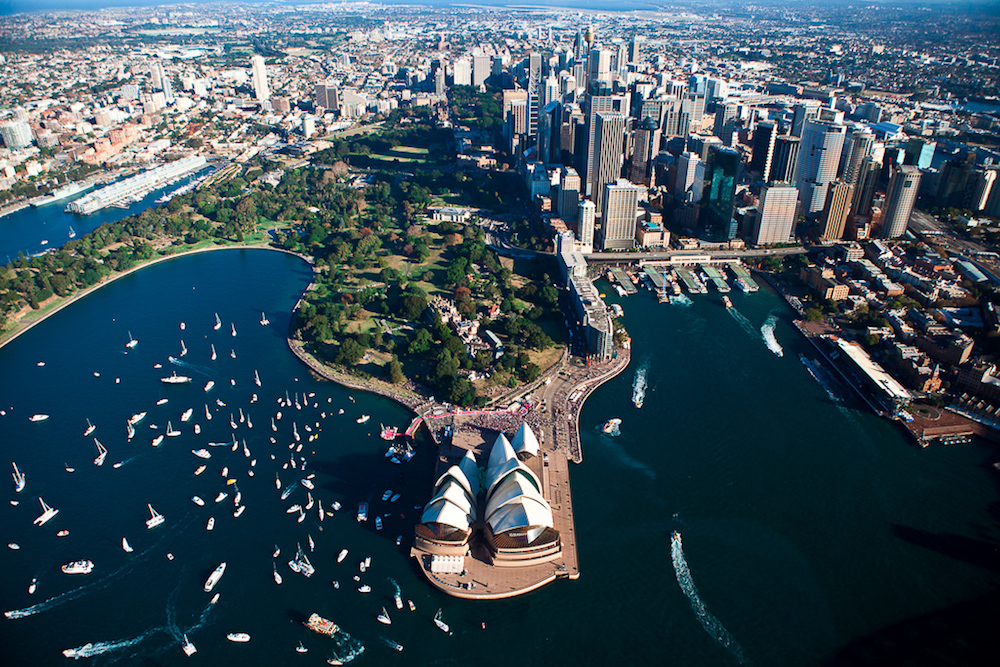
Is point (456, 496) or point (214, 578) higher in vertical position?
point (456, 496)

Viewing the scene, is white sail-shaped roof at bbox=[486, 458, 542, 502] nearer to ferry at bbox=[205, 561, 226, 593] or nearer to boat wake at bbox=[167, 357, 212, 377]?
ferry at bbox=[205, 561, 226, 593]

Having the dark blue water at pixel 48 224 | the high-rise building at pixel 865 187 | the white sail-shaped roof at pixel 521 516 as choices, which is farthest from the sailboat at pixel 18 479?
the high-rise building at pixel 865 187

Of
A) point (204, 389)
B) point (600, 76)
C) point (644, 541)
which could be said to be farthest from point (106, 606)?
point (600, 76)

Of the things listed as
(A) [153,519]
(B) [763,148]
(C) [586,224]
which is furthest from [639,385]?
(B) [763,148]

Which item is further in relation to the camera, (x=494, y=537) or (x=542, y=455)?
(x=542, y=455)

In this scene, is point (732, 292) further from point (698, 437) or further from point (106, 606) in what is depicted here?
point (106, 606)

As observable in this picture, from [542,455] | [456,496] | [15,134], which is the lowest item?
[542,455]

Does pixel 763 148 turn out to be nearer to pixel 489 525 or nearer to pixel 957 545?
pixel 957 545
